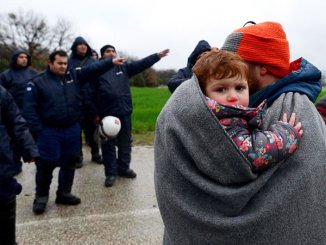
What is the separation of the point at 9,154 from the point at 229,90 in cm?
240

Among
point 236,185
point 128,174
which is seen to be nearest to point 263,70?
point 236,185

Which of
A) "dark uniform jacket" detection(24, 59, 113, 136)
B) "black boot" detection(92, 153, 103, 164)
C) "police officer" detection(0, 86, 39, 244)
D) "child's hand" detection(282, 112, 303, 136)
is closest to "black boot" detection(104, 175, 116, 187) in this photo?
"dark uniform jacket" detection(24, 59, 113, 136)

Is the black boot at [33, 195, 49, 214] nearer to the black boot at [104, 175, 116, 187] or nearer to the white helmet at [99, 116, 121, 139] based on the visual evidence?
the black boot at [104, 175, 116, 187]

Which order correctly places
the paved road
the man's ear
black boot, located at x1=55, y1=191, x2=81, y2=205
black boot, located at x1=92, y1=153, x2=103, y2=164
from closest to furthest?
the man's ear, the paved road, black boot, located at x1=55, y1=191, x2=81, y2=205, black boot, located at x1=92, y1=153, x2=103, y2=164

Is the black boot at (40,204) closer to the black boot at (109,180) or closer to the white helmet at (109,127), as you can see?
the black boot at (109,180)

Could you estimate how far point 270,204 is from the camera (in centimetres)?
125

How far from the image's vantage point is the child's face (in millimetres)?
1351

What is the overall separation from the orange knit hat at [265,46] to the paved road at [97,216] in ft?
8.63

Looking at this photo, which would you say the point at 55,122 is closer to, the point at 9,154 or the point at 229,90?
the point at 9,154

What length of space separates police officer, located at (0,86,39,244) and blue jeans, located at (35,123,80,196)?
2.73 feet

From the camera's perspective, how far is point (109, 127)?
535 cm

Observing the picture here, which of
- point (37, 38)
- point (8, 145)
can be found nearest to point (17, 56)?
point (8, 145)

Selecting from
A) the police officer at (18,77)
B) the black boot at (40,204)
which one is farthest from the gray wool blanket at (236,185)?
the police officer at (18,77)

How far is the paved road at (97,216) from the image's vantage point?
3.84 metres
